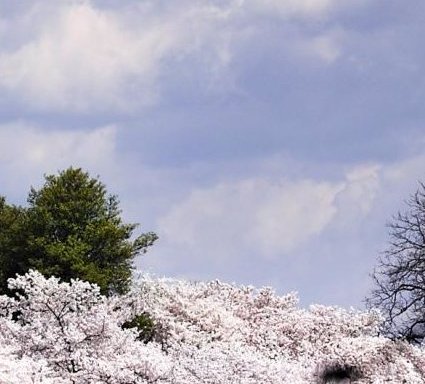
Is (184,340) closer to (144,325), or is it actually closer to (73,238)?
(144,325)

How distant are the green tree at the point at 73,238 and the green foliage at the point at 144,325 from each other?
157 centimetres

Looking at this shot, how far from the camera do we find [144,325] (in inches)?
1273


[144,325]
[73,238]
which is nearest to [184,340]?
[144,325]

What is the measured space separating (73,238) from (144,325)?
12.8 feet

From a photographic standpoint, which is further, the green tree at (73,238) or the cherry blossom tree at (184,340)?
the green tree at (73,238)

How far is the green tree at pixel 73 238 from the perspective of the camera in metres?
32.9

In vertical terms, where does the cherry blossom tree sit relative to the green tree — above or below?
below

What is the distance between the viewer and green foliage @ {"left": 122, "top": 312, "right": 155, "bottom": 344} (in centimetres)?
3195

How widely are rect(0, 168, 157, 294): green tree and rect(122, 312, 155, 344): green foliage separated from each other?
157 centimetres

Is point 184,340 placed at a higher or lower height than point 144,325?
lower

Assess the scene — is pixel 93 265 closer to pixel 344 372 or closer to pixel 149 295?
pixel 149 295

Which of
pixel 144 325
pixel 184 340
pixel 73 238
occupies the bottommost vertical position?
pixel 184 340

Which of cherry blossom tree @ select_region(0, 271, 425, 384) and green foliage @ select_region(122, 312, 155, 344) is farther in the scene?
green foliage @ select_region(122, 312, 155, 344)

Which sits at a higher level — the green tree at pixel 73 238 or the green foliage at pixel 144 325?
the green tree at pixel 73 238
